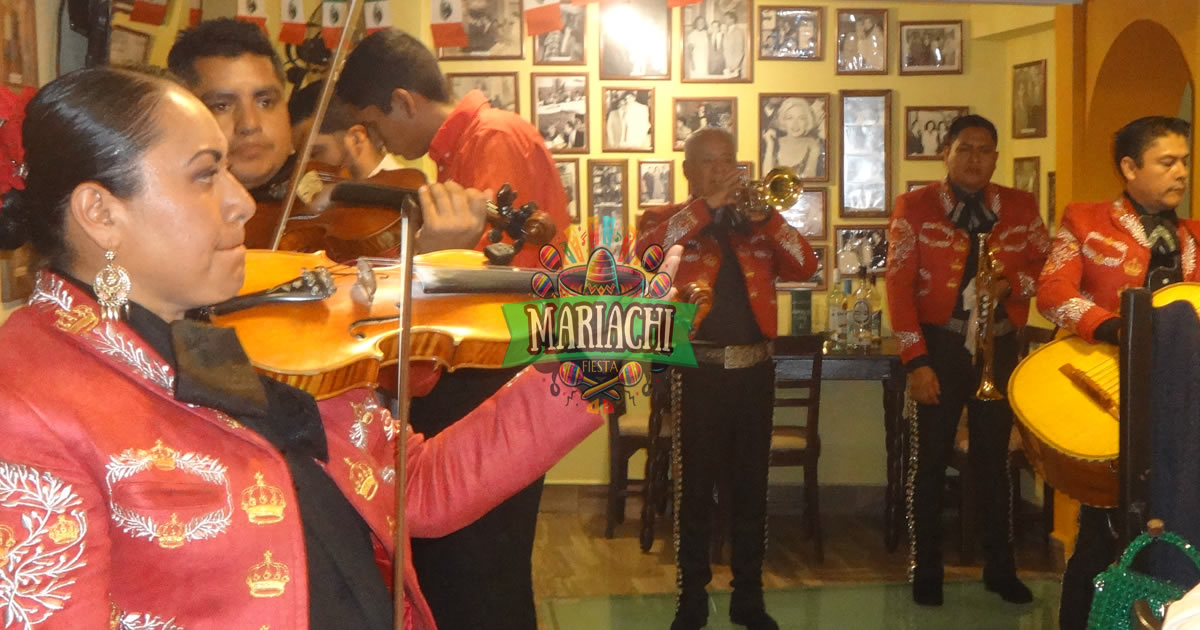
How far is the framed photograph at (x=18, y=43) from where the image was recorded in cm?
166

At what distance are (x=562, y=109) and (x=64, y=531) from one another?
4248mm

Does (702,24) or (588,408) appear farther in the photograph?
(702,24)

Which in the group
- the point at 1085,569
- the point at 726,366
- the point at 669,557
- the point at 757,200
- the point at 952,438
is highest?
the point at 757,200

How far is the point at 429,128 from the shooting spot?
231 centimetres

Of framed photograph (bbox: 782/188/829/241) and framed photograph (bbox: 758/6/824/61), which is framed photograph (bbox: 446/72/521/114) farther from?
framed photograph (bbox: 782/188/829/241)

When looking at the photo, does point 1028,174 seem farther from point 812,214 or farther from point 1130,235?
point 1130,235

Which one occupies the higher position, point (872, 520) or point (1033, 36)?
point (1033, 36)

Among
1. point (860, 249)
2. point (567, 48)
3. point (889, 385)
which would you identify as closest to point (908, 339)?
point (889, 385)

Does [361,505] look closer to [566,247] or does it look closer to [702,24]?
[566,247]

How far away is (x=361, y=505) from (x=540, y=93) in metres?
3.97

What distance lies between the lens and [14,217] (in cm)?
104

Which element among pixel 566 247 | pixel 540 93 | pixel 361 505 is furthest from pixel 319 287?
pixel 540 93

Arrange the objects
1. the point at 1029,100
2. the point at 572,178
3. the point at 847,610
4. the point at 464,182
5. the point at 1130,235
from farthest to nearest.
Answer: the point at 572,178
the point at 1029,100
the point at 847,610
the point at 1130,235
the point at 464,182

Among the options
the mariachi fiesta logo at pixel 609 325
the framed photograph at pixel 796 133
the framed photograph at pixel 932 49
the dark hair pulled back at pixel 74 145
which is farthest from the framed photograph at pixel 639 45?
the dark hair pulled back at pixel 74 145
